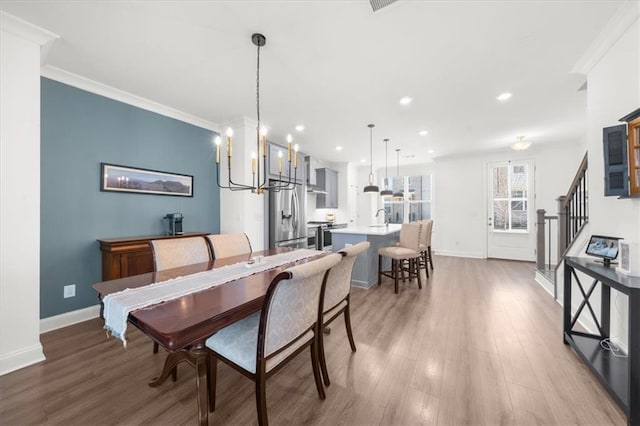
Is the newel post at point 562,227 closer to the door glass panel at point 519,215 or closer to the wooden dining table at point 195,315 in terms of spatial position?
the door glass panel at point 519,215

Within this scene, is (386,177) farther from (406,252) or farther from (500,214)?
(406,252)

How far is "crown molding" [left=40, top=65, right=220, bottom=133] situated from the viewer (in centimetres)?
256

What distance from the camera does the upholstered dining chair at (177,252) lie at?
2021 millimetres

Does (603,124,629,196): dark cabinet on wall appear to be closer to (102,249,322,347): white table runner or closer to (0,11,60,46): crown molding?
(102,249,322,347): white table runner

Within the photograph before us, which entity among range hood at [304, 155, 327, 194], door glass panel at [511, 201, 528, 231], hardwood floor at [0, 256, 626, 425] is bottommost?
hardwood floor at [0, 256, 626, 425]

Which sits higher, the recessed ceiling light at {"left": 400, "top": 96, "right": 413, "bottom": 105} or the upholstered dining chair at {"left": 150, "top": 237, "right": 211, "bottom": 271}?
the recessed ceiling light at {"left": 400, "top": 96, "right": 413, "bottom": 105}

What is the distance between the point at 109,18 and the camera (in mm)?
1890

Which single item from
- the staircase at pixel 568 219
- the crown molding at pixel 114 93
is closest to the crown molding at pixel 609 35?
the staircase at pixel 568 219

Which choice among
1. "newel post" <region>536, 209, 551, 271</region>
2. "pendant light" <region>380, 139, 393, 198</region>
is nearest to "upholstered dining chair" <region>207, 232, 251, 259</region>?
"pendant light" <region>380, 139, 393, 198</region>

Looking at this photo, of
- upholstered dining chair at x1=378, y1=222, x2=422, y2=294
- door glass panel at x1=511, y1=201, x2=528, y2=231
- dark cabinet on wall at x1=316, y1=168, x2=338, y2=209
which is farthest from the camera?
dark cabinet on wall at x1=316, y1=168, x2=338, y2=209

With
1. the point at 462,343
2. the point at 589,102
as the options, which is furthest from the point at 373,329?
the point at 589,102

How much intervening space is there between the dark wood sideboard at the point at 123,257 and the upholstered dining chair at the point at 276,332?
185cm

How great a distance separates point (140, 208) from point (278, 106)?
2258 mm

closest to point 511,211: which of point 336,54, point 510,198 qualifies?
point 510,198
